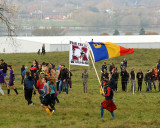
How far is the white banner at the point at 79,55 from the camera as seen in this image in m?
20.4

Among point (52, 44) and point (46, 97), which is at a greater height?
point (52, 44)

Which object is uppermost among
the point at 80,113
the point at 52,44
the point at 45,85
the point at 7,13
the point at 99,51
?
the point at 7,13

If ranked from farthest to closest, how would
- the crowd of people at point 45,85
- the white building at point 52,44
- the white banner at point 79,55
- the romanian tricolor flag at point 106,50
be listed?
the white building at point 52,44 < the white banner at point 79,55 < the romanian tricolor flag at point 106,50 < the crowd of people at point 45,85

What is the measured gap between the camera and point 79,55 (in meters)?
20.5

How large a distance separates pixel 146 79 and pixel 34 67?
6.81 metres

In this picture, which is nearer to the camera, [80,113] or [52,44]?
[80,113]

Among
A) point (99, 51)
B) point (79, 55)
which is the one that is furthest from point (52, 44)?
point (99, 51)

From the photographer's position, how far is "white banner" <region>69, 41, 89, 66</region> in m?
20.4

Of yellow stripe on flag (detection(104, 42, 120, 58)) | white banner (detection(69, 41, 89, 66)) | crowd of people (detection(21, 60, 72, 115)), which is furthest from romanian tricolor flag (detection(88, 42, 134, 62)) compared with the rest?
crowd of people (detection(21, 60, 72, 115))

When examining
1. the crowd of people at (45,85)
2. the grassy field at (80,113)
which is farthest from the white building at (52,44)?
the grassy field at (80,113)

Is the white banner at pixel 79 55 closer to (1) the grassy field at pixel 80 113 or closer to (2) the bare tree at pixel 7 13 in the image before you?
(1) the grassy field at pixel 80 113

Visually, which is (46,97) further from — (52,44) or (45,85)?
(52,44)

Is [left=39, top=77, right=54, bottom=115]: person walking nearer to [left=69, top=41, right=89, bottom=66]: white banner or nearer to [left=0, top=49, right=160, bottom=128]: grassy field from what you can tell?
[left=0, top=49, right=160, bottom=128]: grassy field

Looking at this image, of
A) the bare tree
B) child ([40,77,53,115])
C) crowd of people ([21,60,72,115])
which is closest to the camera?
child ([40,77,53,115])
